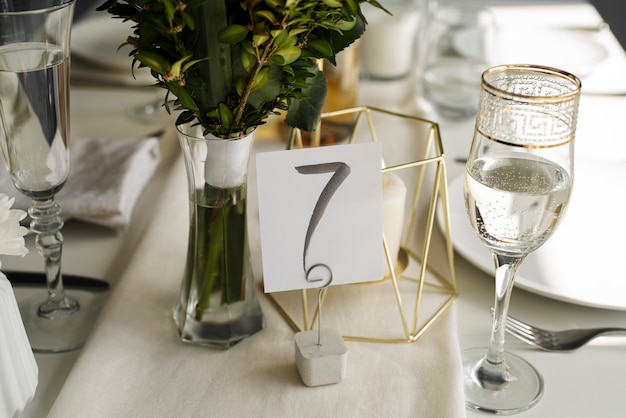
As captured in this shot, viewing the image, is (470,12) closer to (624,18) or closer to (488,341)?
(488,341)

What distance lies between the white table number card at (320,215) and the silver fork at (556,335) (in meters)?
0.17

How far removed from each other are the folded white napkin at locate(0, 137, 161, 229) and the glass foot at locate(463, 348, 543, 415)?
47cm

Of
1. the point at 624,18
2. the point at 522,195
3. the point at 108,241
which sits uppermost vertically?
the point at 522,195

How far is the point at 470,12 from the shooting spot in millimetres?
1348

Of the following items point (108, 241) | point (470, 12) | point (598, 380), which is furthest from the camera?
point (470, 12)

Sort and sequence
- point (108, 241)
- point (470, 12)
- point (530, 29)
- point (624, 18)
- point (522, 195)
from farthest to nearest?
point (624, 18), point (530, 29), point (470, 12), point (108, 241), point (522, 195)

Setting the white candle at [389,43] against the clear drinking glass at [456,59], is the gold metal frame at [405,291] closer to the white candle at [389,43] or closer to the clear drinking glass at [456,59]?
the clear drinking glass at [456,59]

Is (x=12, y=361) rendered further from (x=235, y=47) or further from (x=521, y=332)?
(x=521, y=332)

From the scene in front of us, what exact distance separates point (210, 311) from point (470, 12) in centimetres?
88

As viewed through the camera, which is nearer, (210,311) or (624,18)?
(210,311)

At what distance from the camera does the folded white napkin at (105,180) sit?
3.01 feet

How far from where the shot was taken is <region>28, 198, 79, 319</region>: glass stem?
2.39 ft

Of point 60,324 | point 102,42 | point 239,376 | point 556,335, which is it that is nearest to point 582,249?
point 556,335

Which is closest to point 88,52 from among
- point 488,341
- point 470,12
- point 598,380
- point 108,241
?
point 108,241
